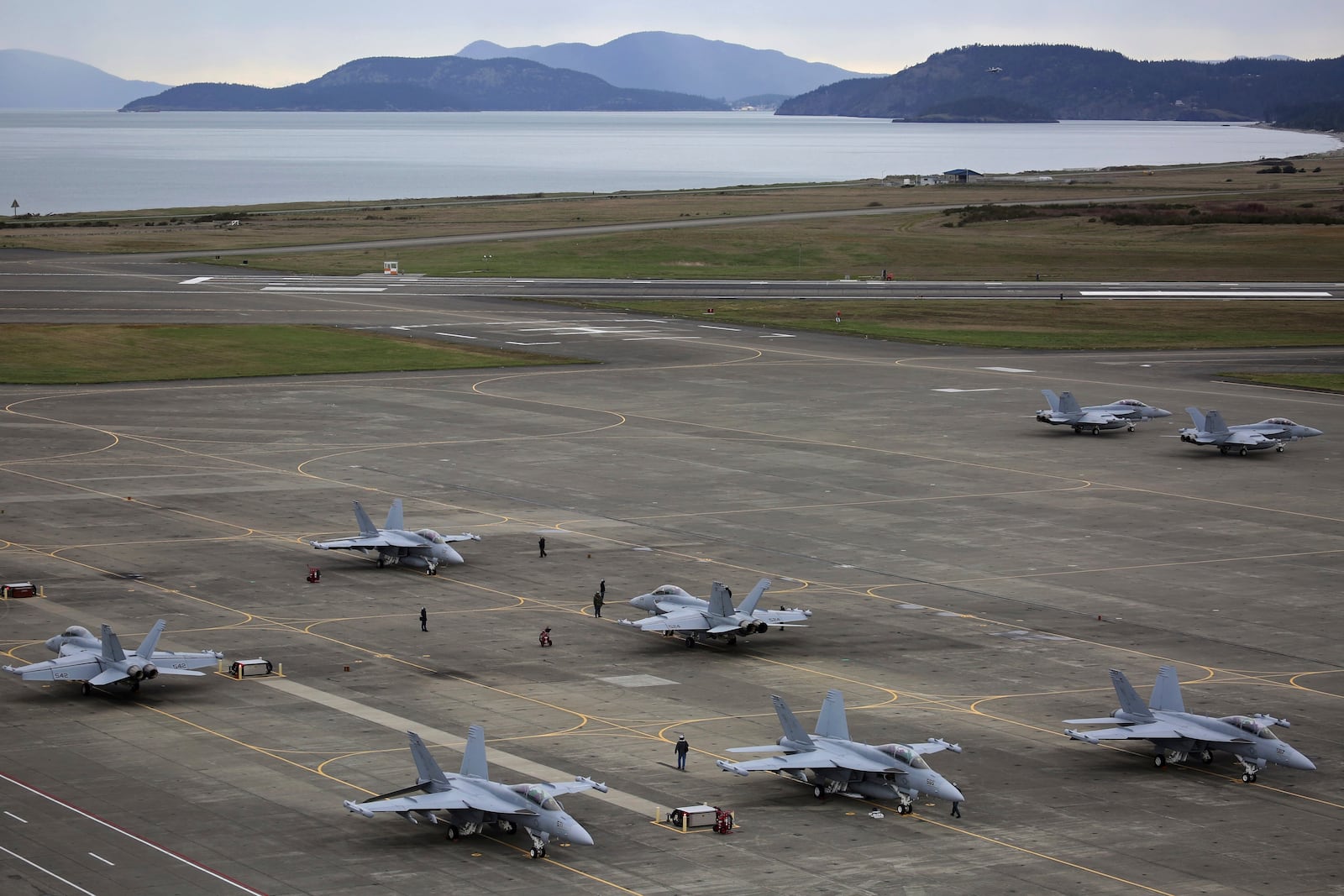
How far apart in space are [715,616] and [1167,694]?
1962 cm

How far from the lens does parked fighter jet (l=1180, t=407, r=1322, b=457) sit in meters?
112

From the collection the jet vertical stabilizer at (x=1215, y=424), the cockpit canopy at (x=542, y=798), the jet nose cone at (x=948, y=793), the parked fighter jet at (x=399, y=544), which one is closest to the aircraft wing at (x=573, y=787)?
the cockpit canopy at (x=542, y=798)

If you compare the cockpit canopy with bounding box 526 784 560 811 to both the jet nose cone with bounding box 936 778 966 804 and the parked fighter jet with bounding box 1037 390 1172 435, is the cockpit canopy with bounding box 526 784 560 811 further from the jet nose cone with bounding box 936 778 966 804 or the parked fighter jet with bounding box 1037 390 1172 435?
the parked fighter jet with bounding box 1037 390 1172 435

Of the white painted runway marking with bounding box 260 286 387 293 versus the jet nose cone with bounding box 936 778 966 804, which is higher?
the white painted runway marking with bounding box 260 286 387 293

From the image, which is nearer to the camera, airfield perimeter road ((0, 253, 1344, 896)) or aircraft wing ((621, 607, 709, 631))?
airfield perimeter road ((0, 253, 1344, 896))

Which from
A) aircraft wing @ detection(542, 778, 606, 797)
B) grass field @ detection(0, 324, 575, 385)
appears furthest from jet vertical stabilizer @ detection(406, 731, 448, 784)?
grass field @ detection(0, 324, 575, 385)

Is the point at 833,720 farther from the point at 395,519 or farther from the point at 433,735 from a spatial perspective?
the point at 395,519

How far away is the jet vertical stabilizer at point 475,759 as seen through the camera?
49.5 meters

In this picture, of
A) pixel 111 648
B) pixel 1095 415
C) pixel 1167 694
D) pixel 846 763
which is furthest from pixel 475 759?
pixel 1095 415

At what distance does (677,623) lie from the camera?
226 ft

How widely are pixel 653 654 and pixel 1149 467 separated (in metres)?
52.8

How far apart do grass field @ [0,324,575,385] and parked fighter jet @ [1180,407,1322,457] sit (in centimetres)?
6013

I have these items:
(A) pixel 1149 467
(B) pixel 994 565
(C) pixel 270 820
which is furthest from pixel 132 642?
(A) pixel 1149 467

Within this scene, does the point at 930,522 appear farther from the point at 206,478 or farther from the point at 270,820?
the point at 270,820
